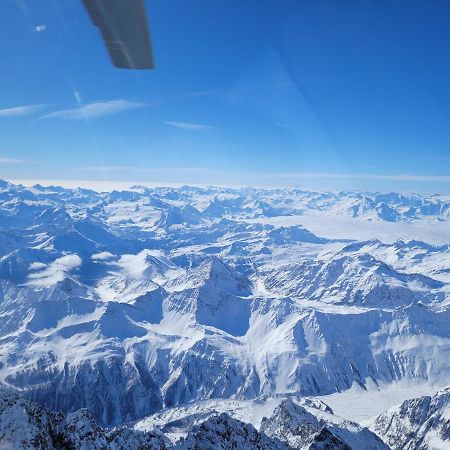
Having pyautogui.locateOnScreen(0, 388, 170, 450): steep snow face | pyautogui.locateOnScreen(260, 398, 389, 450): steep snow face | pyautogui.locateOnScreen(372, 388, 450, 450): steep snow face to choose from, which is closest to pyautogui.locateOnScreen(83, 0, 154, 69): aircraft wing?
pyautogui.locateOnScreen(0, 388, 170, 450): steep snow face

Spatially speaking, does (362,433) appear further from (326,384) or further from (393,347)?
(393,347)

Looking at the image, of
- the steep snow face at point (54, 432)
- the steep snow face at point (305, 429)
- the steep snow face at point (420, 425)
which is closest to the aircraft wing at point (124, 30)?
the steep snow face at point (54, 432)

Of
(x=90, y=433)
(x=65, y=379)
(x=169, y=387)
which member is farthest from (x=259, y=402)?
(x=90, y=433)

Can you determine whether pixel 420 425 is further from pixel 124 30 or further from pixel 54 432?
pixel 124 30

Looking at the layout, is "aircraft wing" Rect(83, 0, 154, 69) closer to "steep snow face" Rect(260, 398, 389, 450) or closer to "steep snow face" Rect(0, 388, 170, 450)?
"steep snow face" Rect(0, 388, 170, 450)

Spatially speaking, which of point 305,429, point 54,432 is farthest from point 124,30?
point 305,429

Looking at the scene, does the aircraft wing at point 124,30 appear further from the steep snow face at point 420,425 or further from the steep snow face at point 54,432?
the steep snow face at point 420,425
